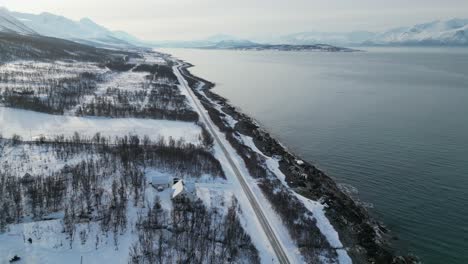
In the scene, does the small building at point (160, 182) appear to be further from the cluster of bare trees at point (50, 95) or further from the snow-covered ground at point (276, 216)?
the cluster of bare trees at point (50, 95)

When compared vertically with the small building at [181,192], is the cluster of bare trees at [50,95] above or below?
above

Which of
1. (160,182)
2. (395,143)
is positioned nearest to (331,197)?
(160,182)

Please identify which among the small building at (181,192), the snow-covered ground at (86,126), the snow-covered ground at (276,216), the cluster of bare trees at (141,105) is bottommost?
the snow-covered ground at (276,216)

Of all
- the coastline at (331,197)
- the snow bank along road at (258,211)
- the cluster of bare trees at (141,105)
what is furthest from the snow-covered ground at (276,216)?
the cluster of bare trees at (141,105)

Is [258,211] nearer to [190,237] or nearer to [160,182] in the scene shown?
[190,237]

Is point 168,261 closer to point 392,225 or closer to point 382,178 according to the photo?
point 392,225

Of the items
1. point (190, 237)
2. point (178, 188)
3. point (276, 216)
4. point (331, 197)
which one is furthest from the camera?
point (331, 197)

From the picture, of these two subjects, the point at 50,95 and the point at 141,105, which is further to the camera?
the point at 141,105

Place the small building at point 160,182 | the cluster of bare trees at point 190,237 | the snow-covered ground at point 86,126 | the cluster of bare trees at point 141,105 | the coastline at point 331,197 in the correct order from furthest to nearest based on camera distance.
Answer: the cluster of bare trees at point 141,105 < the snow-covered ground at point 86,126 < the small building at point 160,182 < the coastline at point 331,197 < the cluster of bare trees at point 190,237

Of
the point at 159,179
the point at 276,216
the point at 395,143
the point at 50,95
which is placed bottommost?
the point at 276,216
